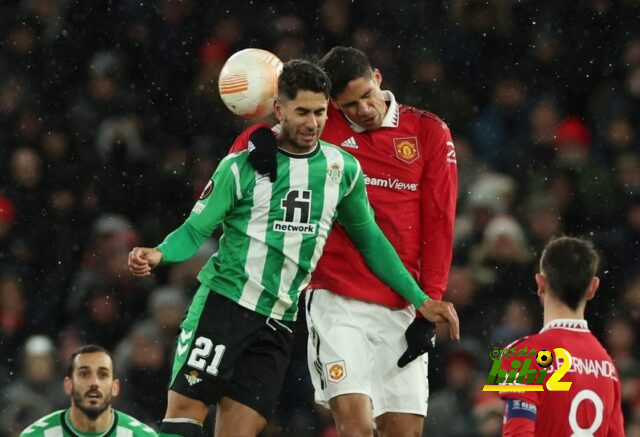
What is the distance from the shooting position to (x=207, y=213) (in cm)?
500

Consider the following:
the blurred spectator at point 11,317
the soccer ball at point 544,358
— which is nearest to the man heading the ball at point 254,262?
the soccer ball at point 544,358

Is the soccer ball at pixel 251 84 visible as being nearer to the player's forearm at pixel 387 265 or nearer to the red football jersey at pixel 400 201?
the red football jersey at pixel 400 201

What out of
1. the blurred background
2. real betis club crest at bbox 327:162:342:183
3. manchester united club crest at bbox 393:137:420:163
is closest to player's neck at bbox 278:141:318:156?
real betis club crest at bbox 327:162:342:183

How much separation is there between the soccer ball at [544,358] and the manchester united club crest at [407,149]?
1.72 metres

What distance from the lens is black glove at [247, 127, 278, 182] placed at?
16.7ft

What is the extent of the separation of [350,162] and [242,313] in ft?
2.54

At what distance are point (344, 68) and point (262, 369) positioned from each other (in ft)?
4.52

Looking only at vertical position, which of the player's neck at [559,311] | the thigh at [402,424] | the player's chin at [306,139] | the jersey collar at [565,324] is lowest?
the thigh at [402,424]

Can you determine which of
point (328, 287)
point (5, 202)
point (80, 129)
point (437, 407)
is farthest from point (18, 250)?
point (328, 287)

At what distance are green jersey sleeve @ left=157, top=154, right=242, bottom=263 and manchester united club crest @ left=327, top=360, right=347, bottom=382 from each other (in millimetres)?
912

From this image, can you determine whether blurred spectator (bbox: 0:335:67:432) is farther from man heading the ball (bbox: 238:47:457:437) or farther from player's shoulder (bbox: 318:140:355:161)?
player's shoulder (bbox: 318:140:355:161)

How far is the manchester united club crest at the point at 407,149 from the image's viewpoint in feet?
19.2

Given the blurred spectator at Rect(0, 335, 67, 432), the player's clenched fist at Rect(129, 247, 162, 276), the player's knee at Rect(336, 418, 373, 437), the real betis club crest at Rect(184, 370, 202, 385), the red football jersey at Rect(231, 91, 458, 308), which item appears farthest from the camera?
the blurred spectator at Rect(0, 335, 67, 432)

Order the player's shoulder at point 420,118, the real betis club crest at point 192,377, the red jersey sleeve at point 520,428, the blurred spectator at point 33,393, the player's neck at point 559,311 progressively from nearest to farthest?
the red jersey sleeve at point 520,428
the player's neck at point 559,311
the real betis club crest at point 192,377
the player's shoulder at point 420,118
the blurred spectator at point 33,393
